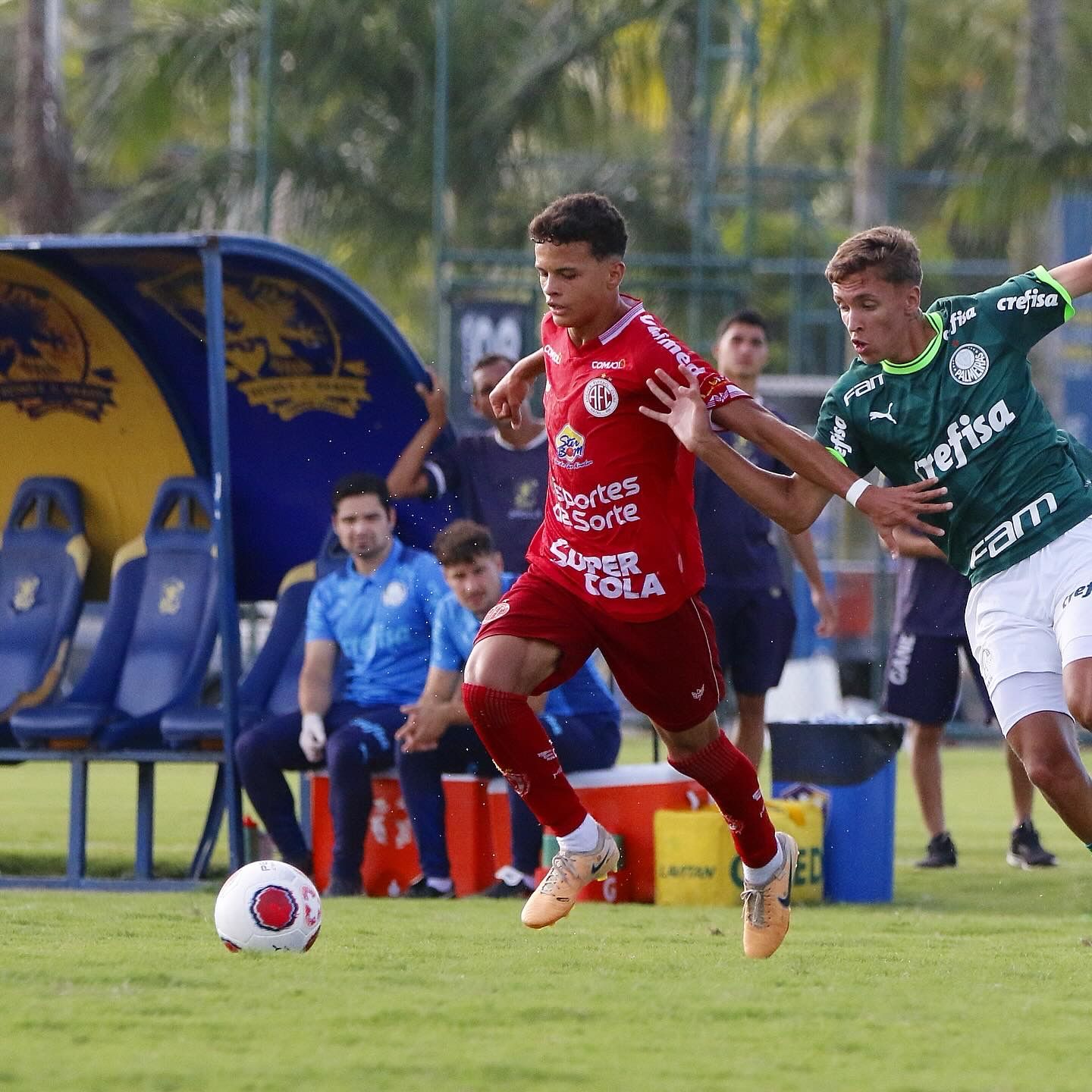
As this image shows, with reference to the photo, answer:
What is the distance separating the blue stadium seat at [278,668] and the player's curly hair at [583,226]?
4239mm

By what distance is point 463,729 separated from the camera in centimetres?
934

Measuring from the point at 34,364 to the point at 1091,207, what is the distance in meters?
10.5

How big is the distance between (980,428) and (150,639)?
5.55 m

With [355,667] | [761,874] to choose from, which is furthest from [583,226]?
[355,667]

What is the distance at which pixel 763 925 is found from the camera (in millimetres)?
6582

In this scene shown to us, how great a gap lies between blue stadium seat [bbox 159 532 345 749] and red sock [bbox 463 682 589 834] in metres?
3.64

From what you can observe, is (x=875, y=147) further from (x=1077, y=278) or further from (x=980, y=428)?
(x=980, y=428)

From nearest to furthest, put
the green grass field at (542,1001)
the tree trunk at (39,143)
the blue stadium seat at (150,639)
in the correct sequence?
the green grass field at (542,1001), the blue stadium seat at (150,639), the tree trunk at (39,143)

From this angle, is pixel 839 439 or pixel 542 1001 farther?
pixel 839 439

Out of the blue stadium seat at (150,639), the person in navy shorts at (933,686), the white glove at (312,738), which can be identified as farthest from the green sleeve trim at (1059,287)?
the blue stadium seat at (150,639)

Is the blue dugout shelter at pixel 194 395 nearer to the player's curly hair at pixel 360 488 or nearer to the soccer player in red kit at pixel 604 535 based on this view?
the player's curly hair at pixel 360 488

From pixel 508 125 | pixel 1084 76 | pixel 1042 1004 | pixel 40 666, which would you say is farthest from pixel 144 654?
pixel 1084 76

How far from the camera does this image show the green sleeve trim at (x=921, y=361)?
642 cm

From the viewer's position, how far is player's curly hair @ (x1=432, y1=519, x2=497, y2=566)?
359 inches
